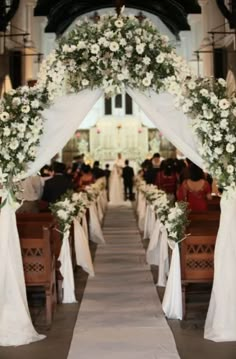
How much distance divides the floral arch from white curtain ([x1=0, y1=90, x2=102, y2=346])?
0.01 meters

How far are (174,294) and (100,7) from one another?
71.1 feet

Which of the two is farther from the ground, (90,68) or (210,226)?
(90,68)

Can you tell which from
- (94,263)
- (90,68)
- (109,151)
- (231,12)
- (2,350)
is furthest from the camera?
(109,151)

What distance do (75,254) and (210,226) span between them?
91.3 inches

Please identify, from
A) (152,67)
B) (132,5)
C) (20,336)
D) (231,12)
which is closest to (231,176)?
(152,67)

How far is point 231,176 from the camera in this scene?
6.80 m

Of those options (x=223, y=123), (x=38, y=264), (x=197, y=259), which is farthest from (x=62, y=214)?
(x=223, y=123)

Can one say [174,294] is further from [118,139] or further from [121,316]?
[118,139]

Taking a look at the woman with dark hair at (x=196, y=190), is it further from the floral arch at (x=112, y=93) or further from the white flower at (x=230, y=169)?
the white flower at (x=230, y=169)

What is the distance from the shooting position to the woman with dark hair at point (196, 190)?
32.2ft

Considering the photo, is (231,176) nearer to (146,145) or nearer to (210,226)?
(210,226)

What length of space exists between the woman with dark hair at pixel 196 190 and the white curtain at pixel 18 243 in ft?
10.3

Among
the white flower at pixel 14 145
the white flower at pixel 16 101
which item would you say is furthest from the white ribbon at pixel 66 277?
the white flower at pixel 16 101

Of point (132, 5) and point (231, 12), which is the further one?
point (132, 5)
